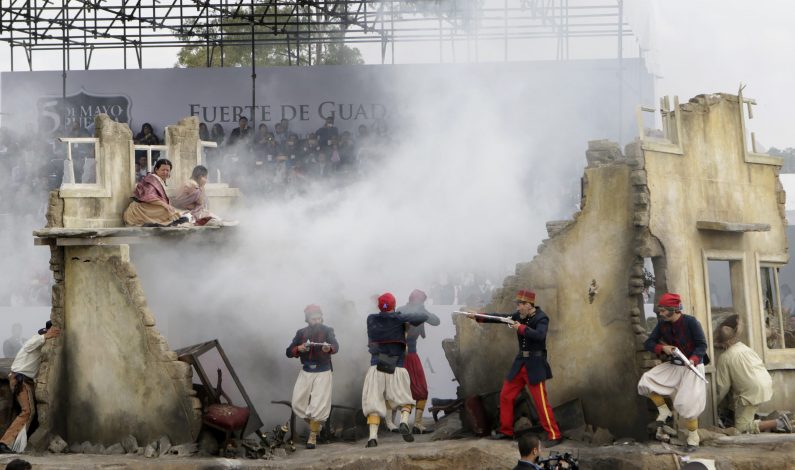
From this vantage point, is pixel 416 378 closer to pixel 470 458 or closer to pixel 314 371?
pixel 314 371

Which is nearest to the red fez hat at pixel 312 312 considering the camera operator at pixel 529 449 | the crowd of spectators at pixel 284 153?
the camera operator at pixel 529 449

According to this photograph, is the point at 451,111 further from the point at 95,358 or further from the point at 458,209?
the point at 95,358

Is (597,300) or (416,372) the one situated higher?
(597,300)

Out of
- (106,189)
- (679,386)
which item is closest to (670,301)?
(679,386)

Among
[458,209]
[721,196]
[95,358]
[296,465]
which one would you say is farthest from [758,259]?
[95,358]

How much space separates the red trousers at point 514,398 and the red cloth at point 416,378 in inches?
65.1

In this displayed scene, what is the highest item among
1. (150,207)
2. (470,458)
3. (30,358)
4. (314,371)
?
(150,207)

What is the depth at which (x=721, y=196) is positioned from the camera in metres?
15.7

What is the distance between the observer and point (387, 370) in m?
14.7

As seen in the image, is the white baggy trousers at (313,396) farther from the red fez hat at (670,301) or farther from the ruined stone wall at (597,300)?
the red fez hat at (670,301)

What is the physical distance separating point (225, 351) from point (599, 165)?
18.8 feet

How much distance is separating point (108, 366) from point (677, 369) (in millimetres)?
6832

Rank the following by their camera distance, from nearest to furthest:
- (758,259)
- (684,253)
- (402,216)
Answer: (684,253)
(758,259)
(402,216)

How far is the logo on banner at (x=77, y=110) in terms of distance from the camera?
2572cm
